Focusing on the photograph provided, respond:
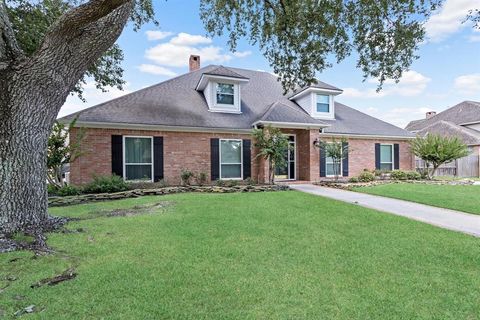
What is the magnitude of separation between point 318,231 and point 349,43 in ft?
17.7

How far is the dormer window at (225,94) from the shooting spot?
45.2 ft

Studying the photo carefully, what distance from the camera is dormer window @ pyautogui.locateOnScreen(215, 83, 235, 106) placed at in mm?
13789

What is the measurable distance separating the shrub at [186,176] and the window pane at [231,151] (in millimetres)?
1710

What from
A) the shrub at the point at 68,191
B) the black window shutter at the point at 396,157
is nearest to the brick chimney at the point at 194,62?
the shrub at the point at 68,191

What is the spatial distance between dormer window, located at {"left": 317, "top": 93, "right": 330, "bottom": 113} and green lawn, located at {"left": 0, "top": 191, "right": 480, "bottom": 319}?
1062cm

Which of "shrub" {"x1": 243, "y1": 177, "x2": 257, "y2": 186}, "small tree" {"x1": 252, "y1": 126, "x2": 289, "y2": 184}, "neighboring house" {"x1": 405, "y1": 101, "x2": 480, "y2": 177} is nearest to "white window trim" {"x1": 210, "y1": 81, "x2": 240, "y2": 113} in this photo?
"small tree" {"x1": 252, "y1": 126, "x2": 289, "y2": 184}

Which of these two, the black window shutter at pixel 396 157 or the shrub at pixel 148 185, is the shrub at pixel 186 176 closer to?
the shrub at pixel 148 185

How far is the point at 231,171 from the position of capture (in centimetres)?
1302

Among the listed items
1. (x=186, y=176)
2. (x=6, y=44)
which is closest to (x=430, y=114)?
(x=186, y=176)

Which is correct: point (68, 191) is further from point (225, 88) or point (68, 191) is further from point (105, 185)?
point (225, 88)

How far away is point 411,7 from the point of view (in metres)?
6.36

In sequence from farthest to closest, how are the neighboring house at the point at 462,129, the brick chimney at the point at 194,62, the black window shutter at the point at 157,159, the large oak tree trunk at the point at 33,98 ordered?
the neighboring house at the point at 462,129 → the brick chimney at the point at 194,62 → the black window shutter at the point at 157,159 → the large oak tree trunk at the point at 33,98

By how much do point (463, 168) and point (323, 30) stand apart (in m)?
19.3

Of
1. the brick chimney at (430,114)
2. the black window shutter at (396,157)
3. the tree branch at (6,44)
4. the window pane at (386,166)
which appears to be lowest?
the window pane at (386,166)
